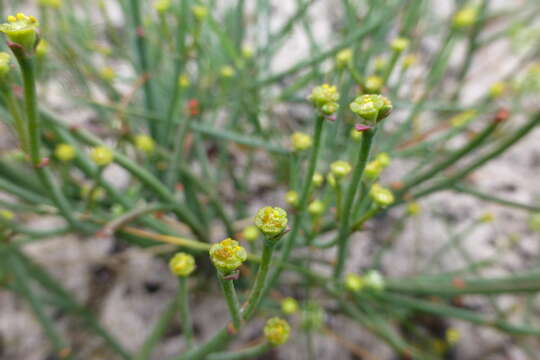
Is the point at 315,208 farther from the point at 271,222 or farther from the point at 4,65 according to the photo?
the point at 4,65

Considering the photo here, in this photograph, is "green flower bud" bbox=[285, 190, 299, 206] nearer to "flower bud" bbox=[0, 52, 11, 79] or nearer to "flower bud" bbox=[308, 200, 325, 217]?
"flower bud" bbox=[308, 200, 325, 217]

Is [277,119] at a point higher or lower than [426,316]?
higher

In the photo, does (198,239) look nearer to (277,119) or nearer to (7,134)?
(277,119)

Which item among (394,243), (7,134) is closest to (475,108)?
(394,243)

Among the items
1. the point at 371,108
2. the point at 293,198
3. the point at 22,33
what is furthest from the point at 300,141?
the point at 22,33

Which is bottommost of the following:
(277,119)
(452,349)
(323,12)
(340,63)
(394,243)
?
(452,349)

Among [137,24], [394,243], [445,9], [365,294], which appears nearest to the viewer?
[137,24]

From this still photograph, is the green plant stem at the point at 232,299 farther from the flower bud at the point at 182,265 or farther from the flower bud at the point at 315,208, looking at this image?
the flower bud at the point at 315,208

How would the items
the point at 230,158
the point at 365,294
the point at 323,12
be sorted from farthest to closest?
the point at 323,12 → the point at 230,158 → the point at 365,294
